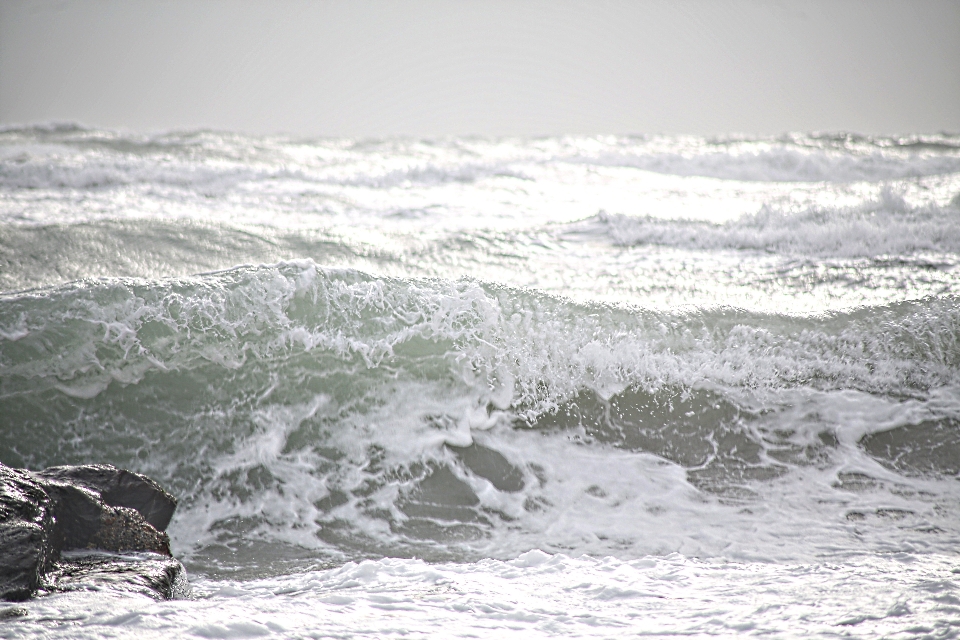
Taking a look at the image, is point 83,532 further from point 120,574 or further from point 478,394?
point 478,394

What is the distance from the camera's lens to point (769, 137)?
14031 millimetres

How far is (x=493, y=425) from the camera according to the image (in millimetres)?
3557

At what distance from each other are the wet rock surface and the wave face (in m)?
0.34

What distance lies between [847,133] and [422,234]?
11.7 m

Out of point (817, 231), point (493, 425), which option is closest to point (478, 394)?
point (493, 425)

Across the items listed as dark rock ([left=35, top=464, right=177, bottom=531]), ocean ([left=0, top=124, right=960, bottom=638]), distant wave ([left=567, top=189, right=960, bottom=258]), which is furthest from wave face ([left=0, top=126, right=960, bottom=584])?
distant wave ([left=567, top=189, right=960, bottom=258])

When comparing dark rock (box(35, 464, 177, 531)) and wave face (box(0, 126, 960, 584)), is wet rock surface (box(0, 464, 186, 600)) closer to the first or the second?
dark rock (box(35, 464, 177, 531))

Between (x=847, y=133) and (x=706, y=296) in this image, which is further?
(x=847, y=133)

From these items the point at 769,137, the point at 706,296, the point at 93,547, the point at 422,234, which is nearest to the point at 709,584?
the point at 93,547

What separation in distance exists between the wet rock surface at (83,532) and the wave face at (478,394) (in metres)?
0.34

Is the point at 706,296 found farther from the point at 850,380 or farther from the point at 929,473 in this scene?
the point at 929,473

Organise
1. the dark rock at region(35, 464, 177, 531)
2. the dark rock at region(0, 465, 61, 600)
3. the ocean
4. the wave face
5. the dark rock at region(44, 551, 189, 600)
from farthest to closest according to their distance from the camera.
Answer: the wave face → the dark rock at region(35, 464, 177, 531) → the ocean → the dark rock at region(44, 551, 189, 600) → the dark rock at region(0, 465, 61, 600)

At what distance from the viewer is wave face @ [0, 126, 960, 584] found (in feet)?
9.87

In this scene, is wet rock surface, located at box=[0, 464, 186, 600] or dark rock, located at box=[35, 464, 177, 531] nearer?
wet rock surface, located at box=[0, 464, 186, 600]
